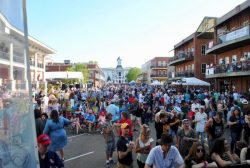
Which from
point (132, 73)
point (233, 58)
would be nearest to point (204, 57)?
point (233, 58)

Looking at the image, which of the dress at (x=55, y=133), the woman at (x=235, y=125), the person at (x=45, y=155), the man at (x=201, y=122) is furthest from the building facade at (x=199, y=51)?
the person at (x=45, y=155)

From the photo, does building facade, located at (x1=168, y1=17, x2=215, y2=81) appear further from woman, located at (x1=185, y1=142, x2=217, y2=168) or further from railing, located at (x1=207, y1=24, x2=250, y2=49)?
woman, located at (x1=185, y1=142, x2=217, y2=168)

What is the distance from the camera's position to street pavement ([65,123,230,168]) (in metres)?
9.67

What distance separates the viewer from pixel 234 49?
32594 millimetres

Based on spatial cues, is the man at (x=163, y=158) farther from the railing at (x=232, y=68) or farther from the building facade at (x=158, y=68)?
the building facade at (x=158, y=68)

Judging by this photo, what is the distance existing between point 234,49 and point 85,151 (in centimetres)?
2517

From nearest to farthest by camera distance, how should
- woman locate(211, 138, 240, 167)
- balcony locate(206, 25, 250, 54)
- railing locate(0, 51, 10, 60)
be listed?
railing locate(0, 51, 10, 60) → woman locate(211, 138, 240, 167) → balcony locate(206, 25, 250, 54)

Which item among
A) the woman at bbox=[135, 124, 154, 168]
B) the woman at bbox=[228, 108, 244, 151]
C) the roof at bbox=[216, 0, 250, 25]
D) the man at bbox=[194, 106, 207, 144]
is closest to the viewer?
the woman at bbox=[135, 124, 154, 168]

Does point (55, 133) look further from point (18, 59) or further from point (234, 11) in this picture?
point (234, 11)

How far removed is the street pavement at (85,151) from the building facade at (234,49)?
13.5 m

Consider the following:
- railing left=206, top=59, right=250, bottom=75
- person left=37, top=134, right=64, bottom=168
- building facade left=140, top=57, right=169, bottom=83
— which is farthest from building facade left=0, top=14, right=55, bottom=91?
building facade left=140, top=57, right=169, bottom=83

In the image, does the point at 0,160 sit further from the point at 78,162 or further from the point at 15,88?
the point at 78,162

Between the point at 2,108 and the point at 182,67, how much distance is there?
191ft

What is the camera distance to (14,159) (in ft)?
8.36
